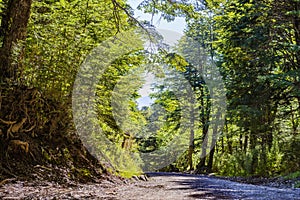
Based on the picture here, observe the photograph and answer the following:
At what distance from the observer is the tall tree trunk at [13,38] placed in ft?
14.6

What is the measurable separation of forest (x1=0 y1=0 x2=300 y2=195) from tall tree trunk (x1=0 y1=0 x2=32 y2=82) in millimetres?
15

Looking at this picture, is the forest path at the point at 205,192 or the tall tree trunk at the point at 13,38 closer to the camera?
the forest path at the point at 205,192

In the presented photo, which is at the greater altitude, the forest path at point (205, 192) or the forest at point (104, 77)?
the forest at point (104, 77)

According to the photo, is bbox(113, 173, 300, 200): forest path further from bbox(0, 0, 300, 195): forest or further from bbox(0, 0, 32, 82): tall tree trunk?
bbox(0, 0, 32, 82): tall tree trunk

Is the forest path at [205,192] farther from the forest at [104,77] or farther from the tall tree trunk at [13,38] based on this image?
the tall tree trunk at [13,38]

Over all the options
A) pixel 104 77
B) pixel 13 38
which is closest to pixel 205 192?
pixel 13 38

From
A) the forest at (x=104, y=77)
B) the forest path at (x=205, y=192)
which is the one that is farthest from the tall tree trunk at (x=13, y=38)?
the forest path at (x=205, y=192)

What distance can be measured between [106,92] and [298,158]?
19.1 feet

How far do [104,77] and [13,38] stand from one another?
3563mm

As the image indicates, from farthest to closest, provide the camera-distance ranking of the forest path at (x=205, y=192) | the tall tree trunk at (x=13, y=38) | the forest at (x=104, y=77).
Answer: the forest at (x=104, y=77) < the tall tree trunk at (x=13, y=38) < the forest path at (x=205, y=192)

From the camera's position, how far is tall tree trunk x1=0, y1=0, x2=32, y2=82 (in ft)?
14.6

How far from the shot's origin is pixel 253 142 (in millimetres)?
12891

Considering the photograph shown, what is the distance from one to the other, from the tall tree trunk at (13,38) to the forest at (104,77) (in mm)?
15

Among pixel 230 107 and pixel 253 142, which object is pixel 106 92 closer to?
pixel 230 107
